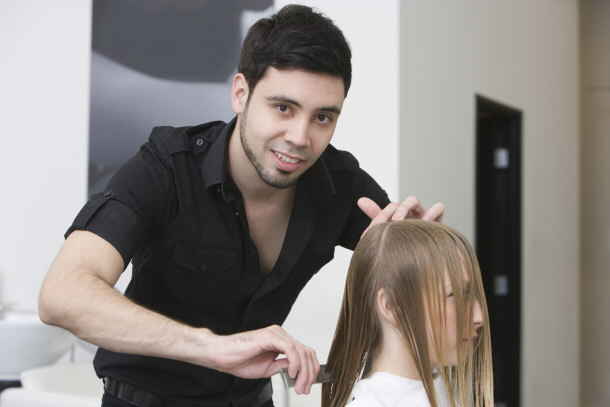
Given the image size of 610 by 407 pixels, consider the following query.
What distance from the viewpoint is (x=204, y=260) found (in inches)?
66.6

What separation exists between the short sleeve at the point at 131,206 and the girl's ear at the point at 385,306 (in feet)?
1.77

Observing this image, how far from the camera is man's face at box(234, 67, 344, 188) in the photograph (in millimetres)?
1545

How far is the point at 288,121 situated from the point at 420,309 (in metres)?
0.51

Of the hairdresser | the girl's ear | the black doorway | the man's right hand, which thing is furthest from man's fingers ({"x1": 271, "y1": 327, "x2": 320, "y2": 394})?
the black doorway

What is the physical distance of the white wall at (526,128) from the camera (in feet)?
10.2

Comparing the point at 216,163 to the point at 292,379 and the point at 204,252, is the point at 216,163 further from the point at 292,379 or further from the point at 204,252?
the point at 292,379

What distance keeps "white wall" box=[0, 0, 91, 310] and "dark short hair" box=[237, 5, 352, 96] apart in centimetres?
213

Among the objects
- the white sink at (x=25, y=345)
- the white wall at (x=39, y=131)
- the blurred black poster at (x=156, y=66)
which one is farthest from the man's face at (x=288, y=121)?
the white wall at (x=39, y=131)

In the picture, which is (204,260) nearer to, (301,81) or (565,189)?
(301,81)

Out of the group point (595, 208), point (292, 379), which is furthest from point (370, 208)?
point (595, 208)

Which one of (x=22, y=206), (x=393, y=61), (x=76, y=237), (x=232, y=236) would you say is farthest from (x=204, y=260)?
(x=22, y=206)

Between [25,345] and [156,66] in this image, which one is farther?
[156,66]

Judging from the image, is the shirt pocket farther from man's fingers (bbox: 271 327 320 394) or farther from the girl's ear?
man's fingers (bbox: 271 327 320 394)

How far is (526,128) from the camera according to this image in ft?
14.0
